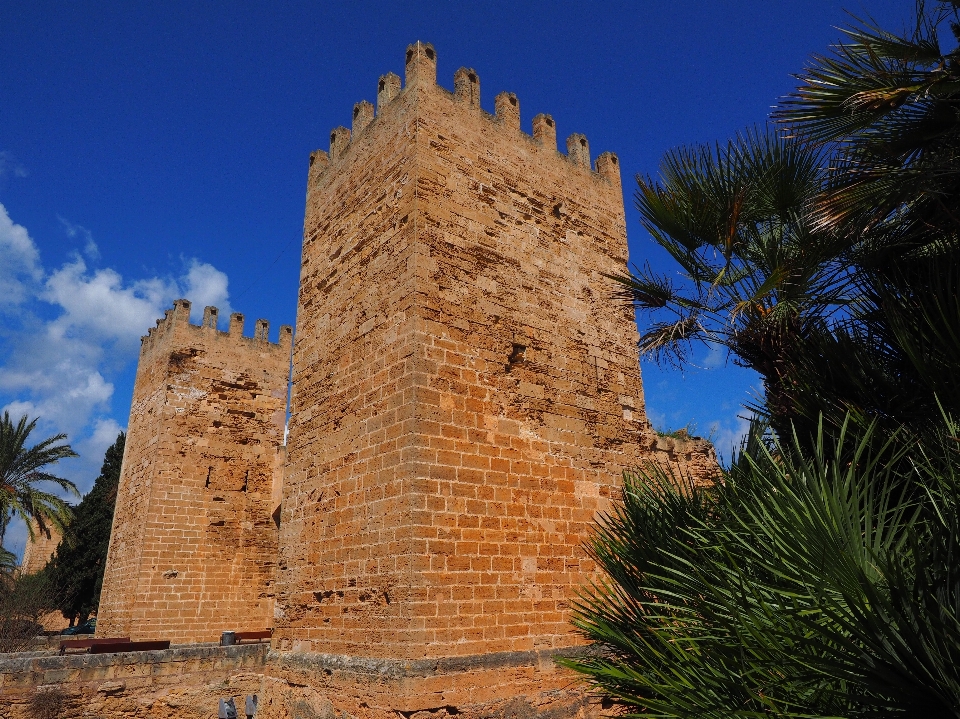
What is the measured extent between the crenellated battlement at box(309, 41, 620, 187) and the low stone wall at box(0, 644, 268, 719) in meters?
7.30

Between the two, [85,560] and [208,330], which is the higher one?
[208,330]

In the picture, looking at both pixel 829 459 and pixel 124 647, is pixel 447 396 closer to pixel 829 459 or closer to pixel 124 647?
pixel 829 459

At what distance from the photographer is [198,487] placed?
14.8 meters

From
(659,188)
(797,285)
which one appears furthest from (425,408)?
(797,285)

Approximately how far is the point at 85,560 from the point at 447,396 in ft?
76.6

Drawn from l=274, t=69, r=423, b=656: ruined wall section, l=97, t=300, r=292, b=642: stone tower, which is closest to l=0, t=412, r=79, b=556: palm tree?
l=97, t=300, r=292, b=642: stone tower

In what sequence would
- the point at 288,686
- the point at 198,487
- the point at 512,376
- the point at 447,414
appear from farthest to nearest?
1. the point at 198,487
2. the point at 512,376
3. the point at 288,686
4. the point at 447,414

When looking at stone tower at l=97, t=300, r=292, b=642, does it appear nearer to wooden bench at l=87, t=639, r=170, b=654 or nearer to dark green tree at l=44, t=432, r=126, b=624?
wooden bench at l=87, t=639, r=170, b=654

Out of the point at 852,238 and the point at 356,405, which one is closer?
the point at 852,238

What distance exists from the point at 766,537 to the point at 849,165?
2977 millimetres

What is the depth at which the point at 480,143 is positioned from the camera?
8766mm

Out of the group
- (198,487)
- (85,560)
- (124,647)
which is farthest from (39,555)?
(124,647)

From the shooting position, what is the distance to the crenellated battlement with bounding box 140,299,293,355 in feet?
51.2

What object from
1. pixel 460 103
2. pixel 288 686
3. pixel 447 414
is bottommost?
pixel 288 686
